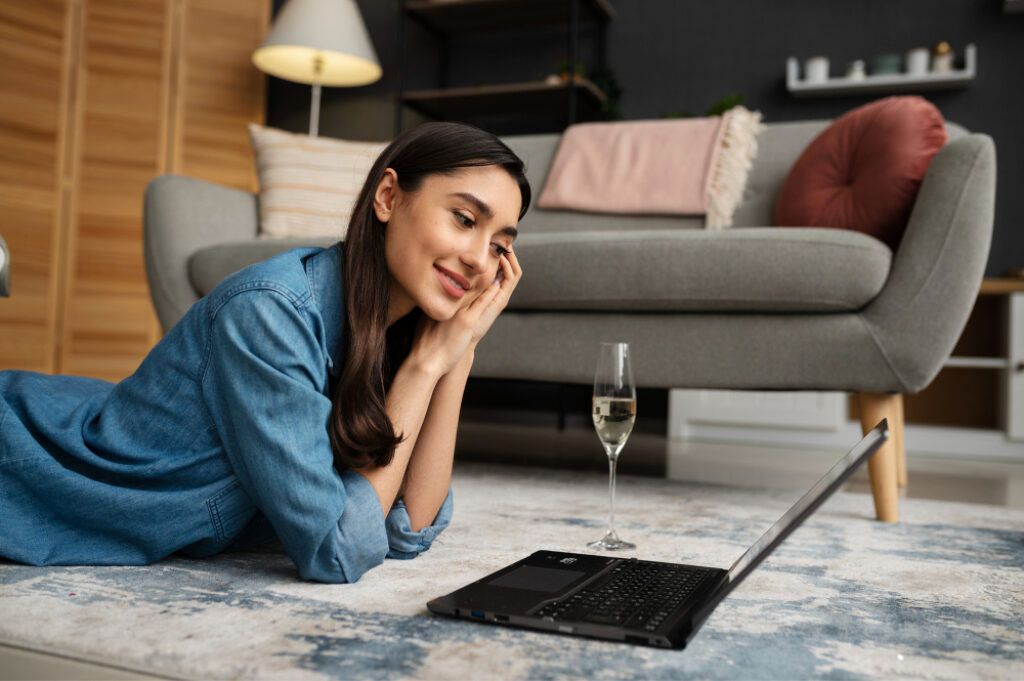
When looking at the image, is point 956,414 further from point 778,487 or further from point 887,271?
point 887,271

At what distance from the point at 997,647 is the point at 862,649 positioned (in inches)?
5.9

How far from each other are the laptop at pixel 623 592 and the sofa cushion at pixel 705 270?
0.84m

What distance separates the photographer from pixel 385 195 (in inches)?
42.1

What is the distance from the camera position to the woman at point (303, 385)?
967 mm

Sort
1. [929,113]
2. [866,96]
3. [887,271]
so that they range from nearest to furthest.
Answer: [887,271]
[929,113]
[866,96]

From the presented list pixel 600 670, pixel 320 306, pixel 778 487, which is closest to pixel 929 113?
pixel 778 487

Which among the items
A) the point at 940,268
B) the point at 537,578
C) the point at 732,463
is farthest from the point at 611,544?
the point at 732,463

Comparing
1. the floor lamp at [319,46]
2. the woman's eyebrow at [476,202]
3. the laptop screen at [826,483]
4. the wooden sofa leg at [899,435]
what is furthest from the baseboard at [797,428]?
the laptop screen at [826,483]

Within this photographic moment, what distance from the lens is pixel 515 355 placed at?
1945 millimetres

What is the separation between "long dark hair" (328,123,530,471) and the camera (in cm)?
99

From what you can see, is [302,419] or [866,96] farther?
[866,96]

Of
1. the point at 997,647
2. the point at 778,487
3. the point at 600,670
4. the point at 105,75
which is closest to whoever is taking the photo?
the point at 600,670

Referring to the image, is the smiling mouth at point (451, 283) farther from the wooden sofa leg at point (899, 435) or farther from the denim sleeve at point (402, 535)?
the wooden sofa leg at point (899, 435)

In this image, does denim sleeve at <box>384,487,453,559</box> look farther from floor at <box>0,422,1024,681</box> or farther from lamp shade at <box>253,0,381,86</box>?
lamp shade at <box>253,0,381,86</box>
